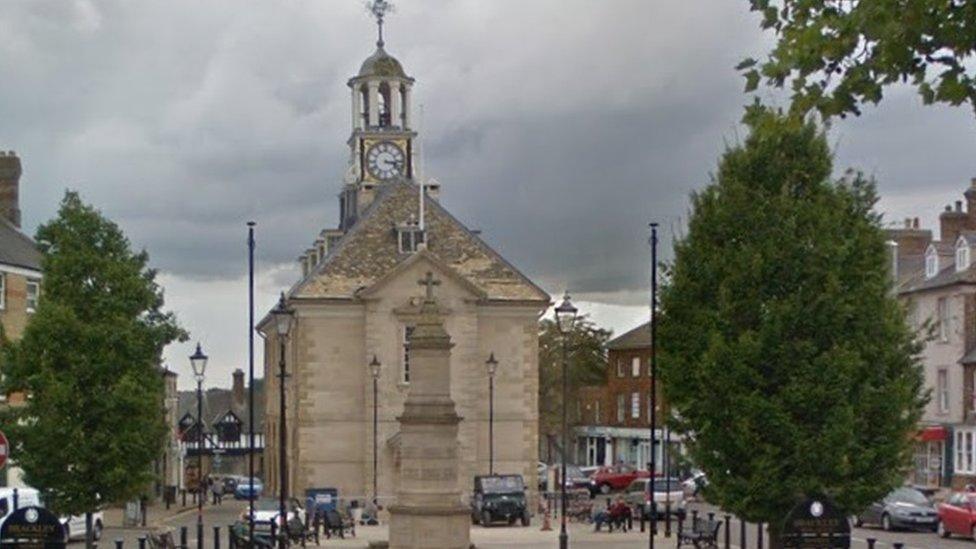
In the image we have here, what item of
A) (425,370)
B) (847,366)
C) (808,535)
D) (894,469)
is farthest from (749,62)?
(425,370)

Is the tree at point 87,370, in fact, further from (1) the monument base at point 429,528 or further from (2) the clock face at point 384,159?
(2) the clock face at point 384,159

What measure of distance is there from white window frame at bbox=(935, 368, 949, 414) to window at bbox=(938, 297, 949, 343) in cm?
138

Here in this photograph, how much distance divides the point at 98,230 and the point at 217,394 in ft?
335

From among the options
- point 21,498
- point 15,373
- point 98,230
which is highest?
point 98,230

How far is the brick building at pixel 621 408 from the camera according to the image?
350 ft

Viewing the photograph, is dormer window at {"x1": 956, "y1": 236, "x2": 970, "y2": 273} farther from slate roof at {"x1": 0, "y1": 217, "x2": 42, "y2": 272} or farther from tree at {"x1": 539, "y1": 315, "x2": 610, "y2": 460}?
tree at {"x1": 539, "y1": 315, "x2": 610, "y2": 460}

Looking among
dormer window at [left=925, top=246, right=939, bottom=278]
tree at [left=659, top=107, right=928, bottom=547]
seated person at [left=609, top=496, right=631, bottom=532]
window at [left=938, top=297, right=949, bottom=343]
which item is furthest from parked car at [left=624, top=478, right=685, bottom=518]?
tree at [left=659, top=107, right=928, bottom=547]

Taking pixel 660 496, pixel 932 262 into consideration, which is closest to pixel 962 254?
Answer: pixel 932 262

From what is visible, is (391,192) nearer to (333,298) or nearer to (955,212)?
(333,298)

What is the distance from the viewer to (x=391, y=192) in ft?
249

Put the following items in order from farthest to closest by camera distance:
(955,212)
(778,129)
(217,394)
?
(217,394)
(955,212)
(778,129)

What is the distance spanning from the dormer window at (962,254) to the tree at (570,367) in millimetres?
47195

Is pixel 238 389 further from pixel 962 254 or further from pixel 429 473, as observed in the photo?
pixel 429 473

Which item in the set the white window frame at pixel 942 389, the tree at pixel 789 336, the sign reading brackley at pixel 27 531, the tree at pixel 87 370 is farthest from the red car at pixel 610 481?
the sign reading brackley at pixel 27 531
